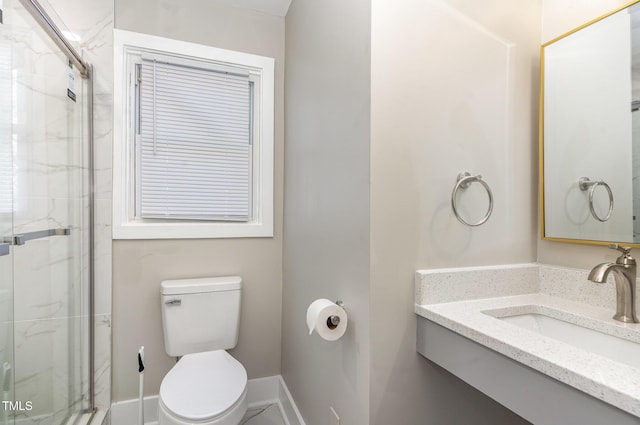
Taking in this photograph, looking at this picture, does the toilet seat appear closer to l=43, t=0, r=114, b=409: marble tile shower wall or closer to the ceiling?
l=43, t=0, r=114, b=409: marble tile shower wall

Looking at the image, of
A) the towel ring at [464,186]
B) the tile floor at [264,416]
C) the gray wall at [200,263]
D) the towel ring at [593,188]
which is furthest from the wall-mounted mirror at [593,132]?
the tile floor at [264,416]

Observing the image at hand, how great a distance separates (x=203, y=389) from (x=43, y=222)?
3.38 ft

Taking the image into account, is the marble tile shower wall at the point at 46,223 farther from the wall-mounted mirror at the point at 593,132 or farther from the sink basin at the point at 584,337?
the wall-mounted mirror at the point at 593,132

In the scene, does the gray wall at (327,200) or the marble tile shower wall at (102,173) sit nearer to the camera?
the gray wall at (327,200)

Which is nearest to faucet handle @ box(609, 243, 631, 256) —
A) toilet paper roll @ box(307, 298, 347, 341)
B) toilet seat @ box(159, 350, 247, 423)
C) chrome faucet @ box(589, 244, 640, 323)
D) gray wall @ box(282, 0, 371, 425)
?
chrome faucet @ box(589, 244, 640, 323)

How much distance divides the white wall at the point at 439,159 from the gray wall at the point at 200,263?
1.16 meters

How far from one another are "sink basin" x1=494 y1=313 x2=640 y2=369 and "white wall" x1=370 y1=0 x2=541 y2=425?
24cm

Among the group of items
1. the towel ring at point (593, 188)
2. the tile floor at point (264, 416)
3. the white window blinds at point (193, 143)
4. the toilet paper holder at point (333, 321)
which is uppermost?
the white window blinds at point (193, 143)

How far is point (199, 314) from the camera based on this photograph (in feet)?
6.11

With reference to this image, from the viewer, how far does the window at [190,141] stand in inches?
75.2

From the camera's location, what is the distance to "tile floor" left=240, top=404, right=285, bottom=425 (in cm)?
195

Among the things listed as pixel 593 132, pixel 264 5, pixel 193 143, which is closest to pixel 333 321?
pixel 593 132

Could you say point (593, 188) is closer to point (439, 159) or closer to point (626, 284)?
point (626, 284)

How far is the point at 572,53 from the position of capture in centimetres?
127
